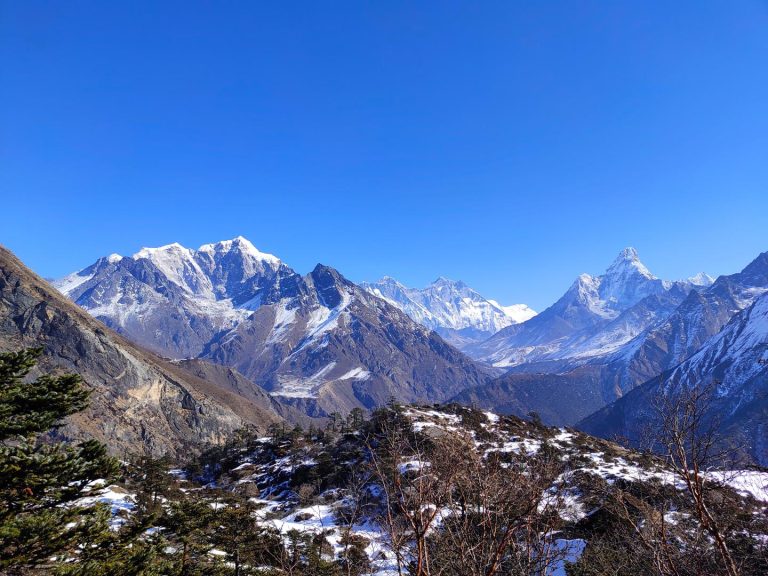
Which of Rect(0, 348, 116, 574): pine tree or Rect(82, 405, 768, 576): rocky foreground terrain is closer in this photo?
Rect(82, 405, 768, 576): rocky foreground terrain

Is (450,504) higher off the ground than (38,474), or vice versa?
(38,474)

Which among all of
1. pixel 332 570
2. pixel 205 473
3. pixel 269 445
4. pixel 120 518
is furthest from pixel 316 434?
pixel 332 570

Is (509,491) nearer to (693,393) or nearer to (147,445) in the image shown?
(693,393)

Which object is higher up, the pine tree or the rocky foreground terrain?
the pine tree

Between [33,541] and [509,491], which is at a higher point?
[33,541]

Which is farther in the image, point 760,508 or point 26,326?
point 26,326

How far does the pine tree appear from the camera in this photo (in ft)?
34.5

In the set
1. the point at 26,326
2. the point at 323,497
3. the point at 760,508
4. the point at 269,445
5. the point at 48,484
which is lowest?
the point at 760,508

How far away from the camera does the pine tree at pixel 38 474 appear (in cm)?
1051

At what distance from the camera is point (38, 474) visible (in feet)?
35.4

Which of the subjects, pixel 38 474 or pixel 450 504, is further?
pixel 38 474

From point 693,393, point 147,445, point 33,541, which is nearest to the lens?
point 33,541

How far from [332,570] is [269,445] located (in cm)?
7520

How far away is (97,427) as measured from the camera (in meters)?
161
